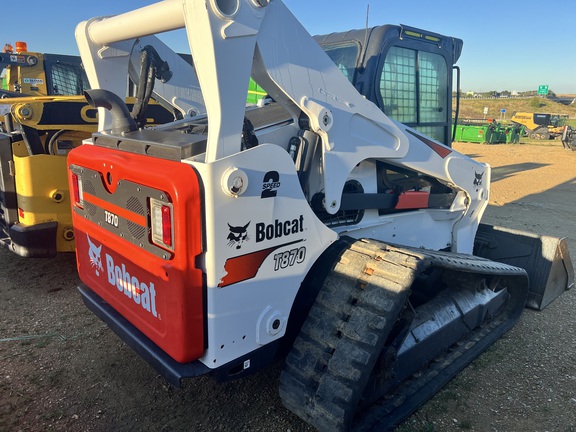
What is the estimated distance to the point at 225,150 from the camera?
84.8 inches

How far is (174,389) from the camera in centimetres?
311

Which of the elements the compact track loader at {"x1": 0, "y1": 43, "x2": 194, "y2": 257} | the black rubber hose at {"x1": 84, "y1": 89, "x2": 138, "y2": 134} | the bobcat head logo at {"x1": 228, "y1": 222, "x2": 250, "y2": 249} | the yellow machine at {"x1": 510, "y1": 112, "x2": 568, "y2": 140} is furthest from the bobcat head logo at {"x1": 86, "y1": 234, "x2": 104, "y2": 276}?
the yellow machine at {"x1": 510, "y1": 112, "x2": 568, "y2": 140}

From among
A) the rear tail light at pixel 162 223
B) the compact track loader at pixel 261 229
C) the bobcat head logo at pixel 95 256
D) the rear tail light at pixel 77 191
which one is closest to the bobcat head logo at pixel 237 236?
the compact track loader at pixel 261 229

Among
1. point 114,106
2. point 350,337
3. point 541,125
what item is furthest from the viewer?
point 541,125

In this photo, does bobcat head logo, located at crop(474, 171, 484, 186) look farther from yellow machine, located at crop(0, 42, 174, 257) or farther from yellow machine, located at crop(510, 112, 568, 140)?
yellow machine, located at crop(510, 112, 568, 140)

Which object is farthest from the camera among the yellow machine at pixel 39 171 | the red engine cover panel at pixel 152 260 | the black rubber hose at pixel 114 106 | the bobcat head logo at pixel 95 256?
the yellow machine at pixel 39 171

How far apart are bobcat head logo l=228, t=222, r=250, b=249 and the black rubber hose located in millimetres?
1175

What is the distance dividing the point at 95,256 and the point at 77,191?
45cm

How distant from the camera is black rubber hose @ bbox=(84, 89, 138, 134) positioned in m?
2.77

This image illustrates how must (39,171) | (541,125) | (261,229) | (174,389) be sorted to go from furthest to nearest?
(541,125) < (39,171) < (174,389) < (261,229)

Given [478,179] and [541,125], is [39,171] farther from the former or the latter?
[541,125]

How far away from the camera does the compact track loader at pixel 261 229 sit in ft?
7.04

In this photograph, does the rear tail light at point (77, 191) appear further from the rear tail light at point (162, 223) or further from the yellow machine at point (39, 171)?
the yellow machine at point (39, 171)

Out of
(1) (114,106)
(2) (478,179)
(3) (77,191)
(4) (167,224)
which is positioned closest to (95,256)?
(3) (77,191)
